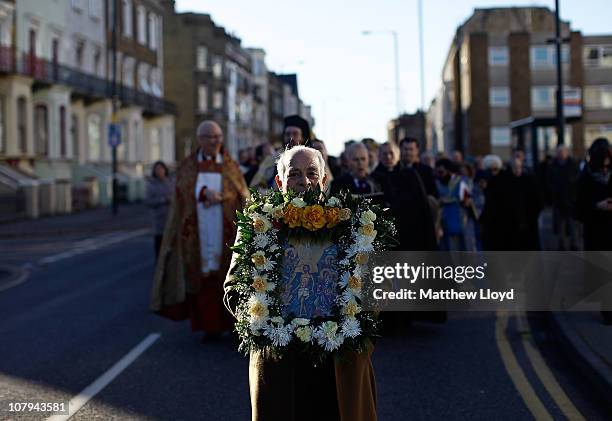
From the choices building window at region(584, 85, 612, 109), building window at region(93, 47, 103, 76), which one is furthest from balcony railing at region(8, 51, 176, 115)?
building window at region(584, 85, 612, 109)

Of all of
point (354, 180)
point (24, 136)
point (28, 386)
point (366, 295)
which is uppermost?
point (24, 136)

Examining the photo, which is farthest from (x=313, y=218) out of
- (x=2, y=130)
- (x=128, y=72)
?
(x=128, y=72)

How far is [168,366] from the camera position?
834cm

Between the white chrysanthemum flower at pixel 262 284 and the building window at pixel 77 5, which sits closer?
the white chrysanthemum flower at pixel 262 284

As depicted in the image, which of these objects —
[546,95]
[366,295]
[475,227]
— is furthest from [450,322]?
[546,95]

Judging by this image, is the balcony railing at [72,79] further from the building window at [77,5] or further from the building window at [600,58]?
the building window at [600,58]

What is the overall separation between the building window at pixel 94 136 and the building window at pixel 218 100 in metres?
33.2

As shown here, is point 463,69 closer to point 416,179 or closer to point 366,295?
point 416,179

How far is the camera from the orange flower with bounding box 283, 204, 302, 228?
4246mm

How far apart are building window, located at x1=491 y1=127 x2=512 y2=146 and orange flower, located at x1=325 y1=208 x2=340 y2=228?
66.7m

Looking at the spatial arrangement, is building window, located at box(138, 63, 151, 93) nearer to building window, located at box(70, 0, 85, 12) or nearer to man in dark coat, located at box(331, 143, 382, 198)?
building window, located at box(70, 0, 85, 12)

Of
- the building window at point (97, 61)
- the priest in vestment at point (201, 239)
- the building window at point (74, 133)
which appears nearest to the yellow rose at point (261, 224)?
the priest in vestment at point (201, 239)

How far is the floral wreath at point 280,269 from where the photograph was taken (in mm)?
4223

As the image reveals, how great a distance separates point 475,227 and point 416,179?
520cm
